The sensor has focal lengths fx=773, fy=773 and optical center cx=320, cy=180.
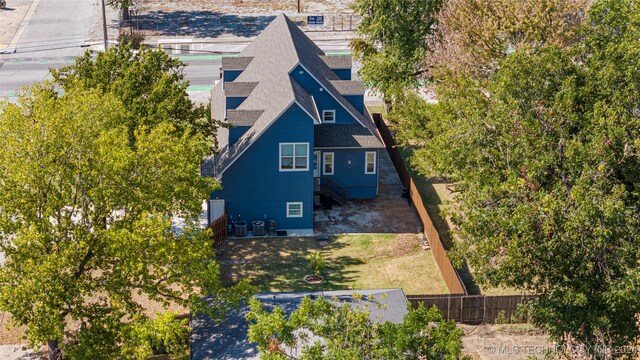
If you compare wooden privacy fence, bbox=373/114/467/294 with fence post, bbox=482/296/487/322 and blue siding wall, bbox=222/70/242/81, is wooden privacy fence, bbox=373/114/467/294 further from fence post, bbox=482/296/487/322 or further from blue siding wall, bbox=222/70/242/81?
blue siding wall, bbox=222/70/242/81

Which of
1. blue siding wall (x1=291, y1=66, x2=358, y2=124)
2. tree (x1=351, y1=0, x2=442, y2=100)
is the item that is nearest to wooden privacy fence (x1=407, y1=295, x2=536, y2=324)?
blue siding wall (x1=291, y1=66, x2=358, y2=124)

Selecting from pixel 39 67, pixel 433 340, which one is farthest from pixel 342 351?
pixel 39 67

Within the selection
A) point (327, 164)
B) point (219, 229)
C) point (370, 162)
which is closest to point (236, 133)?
point (219, 229)

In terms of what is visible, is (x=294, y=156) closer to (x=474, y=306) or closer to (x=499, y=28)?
(x=474, y=306)

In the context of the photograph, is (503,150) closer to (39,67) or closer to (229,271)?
(229,271)

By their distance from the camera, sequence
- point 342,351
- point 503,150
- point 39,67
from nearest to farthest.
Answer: point 342,351 < point 503,150 < point 39,67

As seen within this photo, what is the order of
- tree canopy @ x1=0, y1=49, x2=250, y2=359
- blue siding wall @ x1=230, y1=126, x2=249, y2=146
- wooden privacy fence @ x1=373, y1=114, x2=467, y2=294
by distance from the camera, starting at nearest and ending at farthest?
tree canopy @ x1=0, y1=49, x2=250, y2=359
wooden privacy fence @ x1=373, y1=114, x2=467, y2=294
blue siding wall @ x1=230, y1=126, x2=249, y2=146

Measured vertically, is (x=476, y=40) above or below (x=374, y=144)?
above
